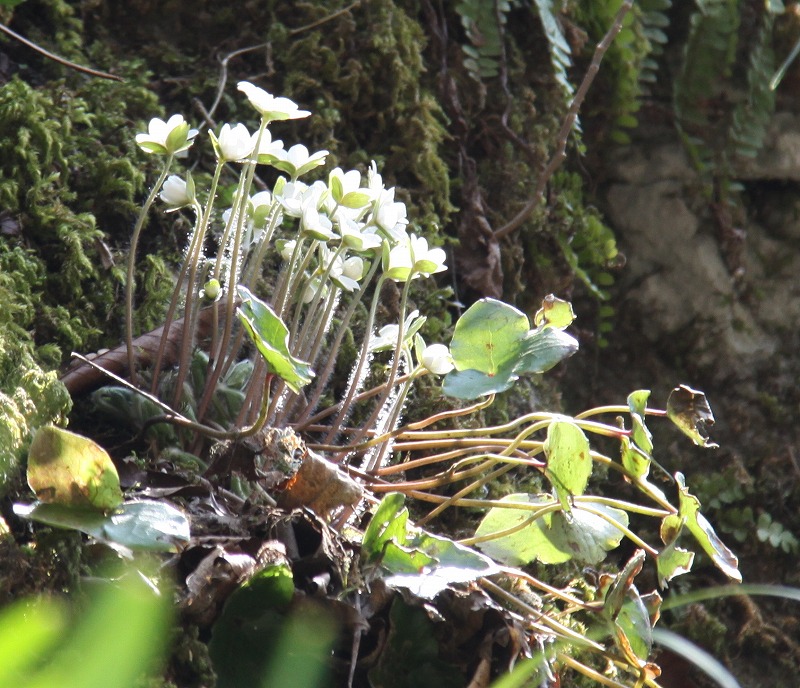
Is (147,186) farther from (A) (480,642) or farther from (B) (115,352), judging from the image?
(A) (480,642)

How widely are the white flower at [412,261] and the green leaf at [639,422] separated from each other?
37 centimetres

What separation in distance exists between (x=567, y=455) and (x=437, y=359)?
0.35m

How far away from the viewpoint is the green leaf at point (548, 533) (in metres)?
1.18

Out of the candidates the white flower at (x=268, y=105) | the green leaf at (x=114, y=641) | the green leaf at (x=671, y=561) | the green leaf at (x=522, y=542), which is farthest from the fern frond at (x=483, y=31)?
the green leaf at (x=114, y=641)

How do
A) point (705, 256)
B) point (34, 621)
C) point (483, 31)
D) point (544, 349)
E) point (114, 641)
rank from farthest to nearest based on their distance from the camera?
point (705, 256) < point (483, 31) < point (544, 349) < point (34, 621) < point (114, 641)

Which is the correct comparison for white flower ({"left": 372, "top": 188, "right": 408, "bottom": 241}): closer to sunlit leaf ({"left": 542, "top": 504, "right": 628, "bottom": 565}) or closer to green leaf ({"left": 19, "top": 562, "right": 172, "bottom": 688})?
sunlit leaf ({"left": 542, "top": 504, "right": 628, "bottom": 565})

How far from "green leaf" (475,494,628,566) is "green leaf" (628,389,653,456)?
0.41 ft

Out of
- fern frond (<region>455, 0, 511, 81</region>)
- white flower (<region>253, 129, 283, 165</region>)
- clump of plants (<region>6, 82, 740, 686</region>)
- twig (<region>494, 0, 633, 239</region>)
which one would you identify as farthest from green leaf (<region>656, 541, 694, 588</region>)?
fern frond (<region>455, 0, 511, 81</region>)

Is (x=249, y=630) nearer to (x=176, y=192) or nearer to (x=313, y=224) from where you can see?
(x=313, y=224)

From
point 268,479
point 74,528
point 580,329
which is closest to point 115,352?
point 268,479

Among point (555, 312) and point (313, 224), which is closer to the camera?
point (313, 224)

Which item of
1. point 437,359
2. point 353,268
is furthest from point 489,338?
point 353,268

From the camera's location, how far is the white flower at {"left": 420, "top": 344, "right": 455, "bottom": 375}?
4.54 ft

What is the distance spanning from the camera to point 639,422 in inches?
45.3
